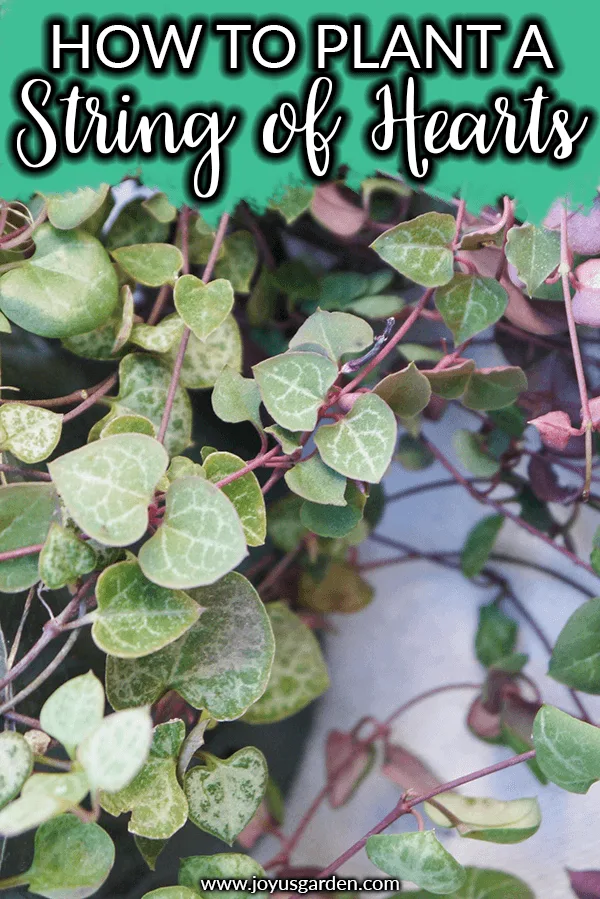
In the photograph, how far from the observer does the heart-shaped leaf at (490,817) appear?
432 mm

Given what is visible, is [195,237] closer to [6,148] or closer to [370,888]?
[6,148]

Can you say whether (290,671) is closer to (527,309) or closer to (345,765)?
(345,765)

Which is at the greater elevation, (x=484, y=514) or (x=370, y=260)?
(x=370, y=260)

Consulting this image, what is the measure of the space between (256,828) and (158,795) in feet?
1.02

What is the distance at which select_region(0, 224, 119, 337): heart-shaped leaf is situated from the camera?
1.48ft

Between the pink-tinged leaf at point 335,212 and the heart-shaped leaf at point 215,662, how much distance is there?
29 cm

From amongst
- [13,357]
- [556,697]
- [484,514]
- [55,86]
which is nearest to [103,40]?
[55,86]

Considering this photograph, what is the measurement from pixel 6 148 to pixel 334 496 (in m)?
0.30

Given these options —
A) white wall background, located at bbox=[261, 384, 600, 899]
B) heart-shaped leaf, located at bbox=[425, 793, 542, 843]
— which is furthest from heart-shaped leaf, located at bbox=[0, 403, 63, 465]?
white wall background, located at bbox=[261, 384, 600, 899]

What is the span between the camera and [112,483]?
14.4 inches

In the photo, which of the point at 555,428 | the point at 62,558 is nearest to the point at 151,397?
the point at 62,558

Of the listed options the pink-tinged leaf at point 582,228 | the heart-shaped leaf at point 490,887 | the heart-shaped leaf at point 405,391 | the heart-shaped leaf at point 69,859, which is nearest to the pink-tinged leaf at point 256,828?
the heart-shaped leaf at point 490,887

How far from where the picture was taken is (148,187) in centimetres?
54

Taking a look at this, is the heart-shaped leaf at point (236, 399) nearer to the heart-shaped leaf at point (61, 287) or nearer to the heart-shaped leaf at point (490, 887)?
the heart-shaped leaf at point (61, 287)
